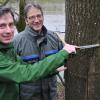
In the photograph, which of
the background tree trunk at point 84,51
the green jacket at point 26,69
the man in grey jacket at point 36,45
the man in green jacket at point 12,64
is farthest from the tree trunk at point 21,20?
the green jacket at point 26,69

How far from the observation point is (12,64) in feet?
10.5

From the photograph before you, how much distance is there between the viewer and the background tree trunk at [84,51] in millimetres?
3645

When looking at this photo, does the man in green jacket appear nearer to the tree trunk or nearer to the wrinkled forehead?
the wrinkled forehead

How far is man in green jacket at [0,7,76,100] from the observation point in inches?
124

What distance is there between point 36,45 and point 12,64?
1075mm

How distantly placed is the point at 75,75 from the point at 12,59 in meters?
0.79

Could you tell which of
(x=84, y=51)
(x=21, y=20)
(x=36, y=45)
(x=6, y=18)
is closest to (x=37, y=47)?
(x=36, y=45)

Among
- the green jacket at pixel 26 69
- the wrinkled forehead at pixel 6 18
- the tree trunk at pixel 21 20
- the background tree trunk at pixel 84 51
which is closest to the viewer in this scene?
the green jacket at pixel 26 69

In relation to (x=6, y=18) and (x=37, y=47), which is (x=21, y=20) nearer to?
(x=37, y=47)

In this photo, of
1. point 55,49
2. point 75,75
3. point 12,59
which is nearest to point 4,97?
point 12,59

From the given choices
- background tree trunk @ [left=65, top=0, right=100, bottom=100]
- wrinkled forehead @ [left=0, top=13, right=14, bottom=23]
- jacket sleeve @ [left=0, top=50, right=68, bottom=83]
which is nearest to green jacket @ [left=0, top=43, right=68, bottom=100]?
jacket sleeve @ [left=0, top=50, right=68, bottom=83]

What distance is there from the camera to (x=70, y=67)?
12.9ft

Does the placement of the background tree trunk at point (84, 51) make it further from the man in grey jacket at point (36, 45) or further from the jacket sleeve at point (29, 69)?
the jacket sleeve at point (29, 69)

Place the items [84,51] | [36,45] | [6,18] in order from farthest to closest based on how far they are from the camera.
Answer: [36,45] < [84,51] < [6,18]
